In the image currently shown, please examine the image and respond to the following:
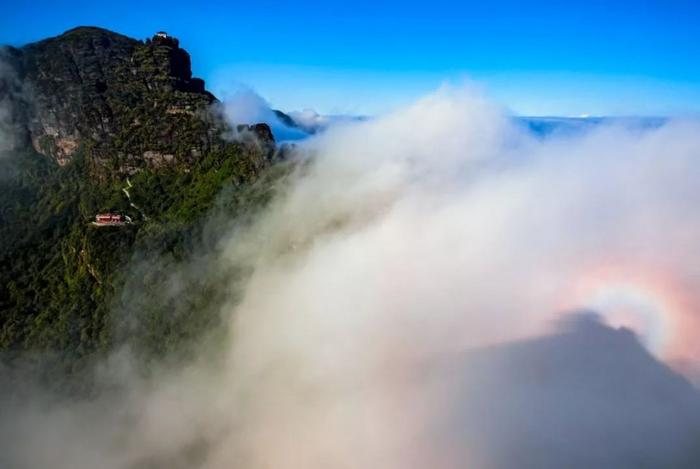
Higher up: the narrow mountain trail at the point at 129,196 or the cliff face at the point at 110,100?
the cliff face at the point at 110,100

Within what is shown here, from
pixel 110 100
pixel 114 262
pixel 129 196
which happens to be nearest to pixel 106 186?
pixel 129 196

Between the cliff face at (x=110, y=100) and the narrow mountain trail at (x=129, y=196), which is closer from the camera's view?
the narrow mountain trail at (x=129, y=196)

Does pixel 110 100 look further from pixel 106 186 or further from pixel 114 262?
pixel 114 262

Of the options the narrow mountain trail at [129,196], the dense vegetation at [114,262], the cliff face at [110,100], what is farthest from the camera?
the cliff face at [110,100]

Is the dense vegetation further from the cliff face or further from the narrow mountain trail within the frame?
the cliff face

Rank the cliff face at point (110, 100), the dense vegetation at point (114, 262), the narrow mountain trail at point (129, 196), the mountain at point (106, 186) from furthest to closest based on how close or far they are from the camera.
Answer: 1. the cliff face at point (110, 100)
2. the narrow mountain trail at point (129, 196)
3. the mountain at point (106, 186)
4. the dense vegetation at point (114, 262)

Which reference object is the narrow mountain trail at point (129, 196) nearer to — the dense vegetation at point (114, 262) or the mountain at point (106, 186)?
the mountain at point (106, 186)

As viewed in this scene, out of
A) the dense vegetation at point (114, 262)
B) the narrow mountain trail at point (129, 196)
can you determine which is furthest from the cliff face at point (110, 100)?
the dense vegetation at point (114, 262)

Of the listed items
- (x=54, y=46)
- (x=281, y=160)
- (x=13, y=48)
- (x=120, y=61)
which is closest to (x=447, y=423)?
(x=281, y=160)
